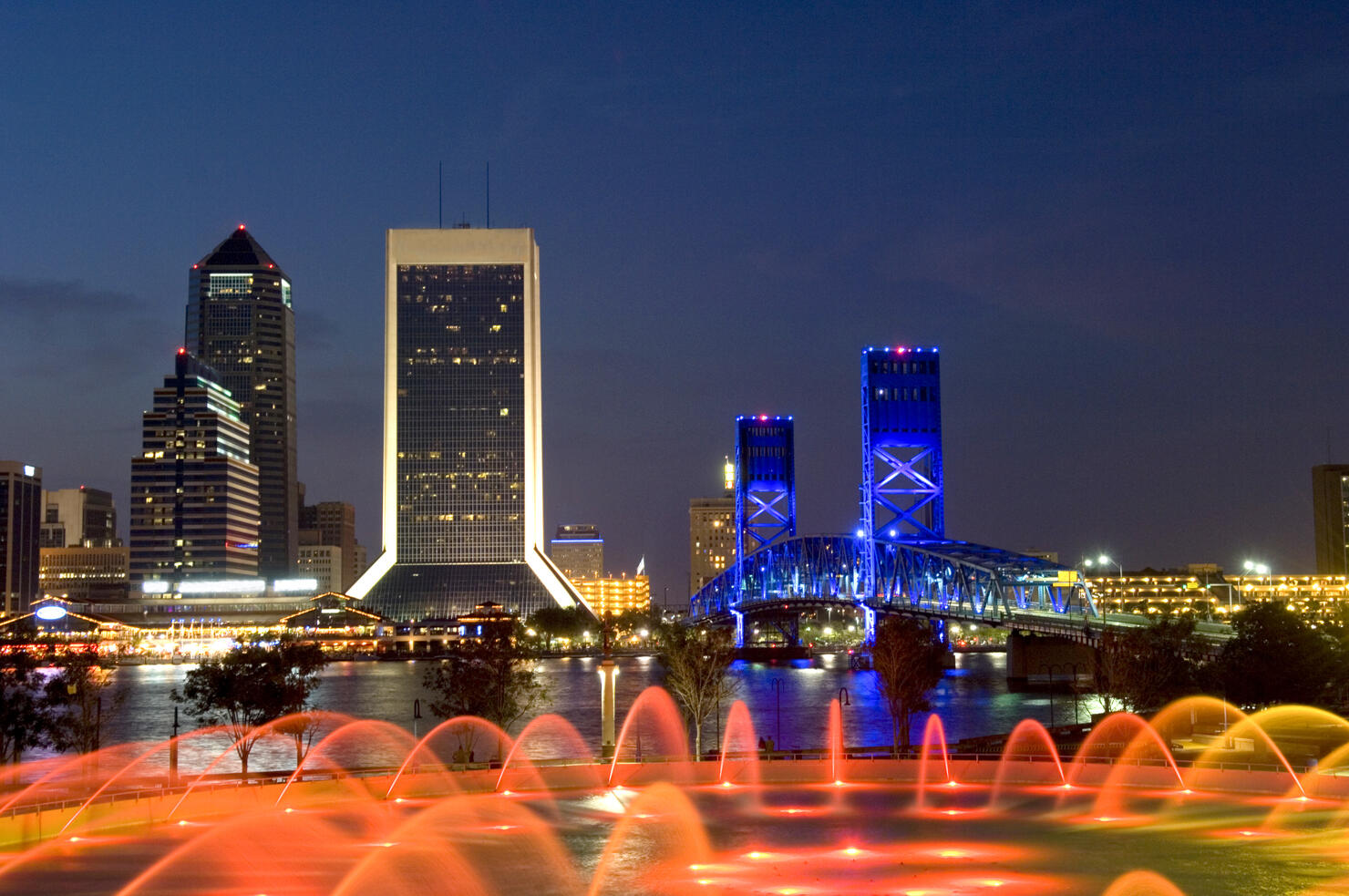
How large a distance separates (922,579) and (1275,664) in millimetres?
73039

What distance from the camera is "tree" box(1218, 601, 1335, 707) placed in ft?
250

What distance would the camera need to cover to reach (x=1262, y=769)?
5112 cm

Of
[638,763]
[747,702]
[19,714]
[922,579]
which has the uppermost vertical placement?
[922,579]

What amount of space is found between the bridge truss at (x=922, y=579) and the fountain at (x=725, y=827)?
6580 centimetres

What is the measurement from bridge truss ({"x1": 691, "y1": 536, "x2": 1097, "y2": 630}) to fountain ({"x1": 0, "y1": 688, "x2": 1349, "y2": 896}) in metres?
65.8

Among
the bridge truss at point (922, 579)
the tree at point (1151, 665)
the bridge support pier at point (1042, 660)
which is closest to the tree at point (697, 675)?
the tree at point (1151, 665)

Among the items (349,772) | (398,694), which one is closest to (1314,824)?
(349,772)

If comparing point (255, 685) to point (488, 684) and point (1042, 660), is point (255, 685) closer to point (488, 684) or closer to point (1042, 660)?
point (488, 684)

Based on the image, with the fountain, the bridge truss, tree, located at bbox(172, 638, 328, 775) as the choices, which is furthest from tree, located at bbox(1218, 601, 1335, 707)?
tree, located at bbox(172, 638, 328, 775)

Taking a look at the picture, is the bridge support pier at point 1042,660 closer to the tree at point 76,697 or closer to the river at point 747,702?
the river at point 747,702

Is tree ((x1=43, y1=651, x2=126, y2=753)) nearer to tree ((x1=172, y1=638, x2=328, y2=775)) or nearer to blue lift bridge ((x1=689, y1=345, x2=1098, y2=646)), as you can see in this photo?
tree ((x1=172, y1=638, x2=328, y2=775))

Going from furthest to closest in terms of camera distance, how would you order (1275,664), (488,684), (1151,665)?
1. (1151,665)
2. (1275,664)
3. (488,684)

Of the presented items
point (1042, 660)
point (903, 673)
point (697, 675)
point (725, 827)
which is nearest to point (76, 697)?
point (697, 675)

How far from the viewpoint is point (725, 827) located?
4147 centimetres
